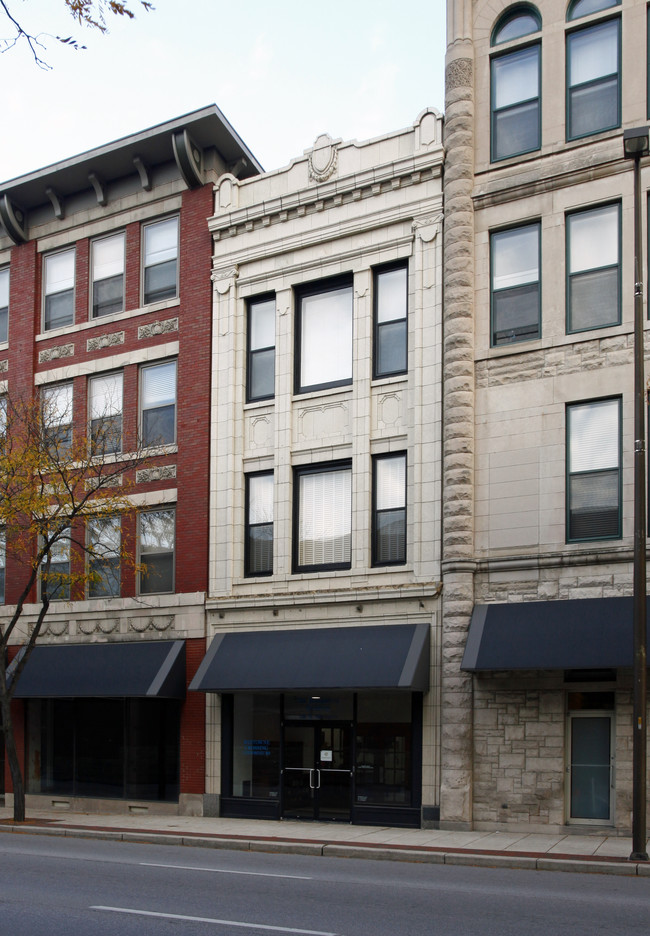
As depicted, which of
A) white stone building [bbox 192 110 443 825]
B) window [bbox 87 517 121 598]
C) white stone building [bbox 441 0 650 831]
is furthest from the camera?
window [bbox 87 517 121 598]

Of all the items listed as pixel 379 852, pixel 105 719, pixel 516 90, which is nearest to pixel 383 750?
pixel 379 852

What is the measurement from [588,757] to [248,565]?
28.1ft

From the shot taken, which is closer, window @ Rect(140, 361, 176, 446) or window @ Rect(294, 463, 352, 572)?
window @ Rect(294, 463, 352, 572)

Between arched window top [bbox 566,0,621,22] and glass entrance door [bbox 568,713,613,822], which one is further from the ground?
arched window top [bbox 566,0,621,22]

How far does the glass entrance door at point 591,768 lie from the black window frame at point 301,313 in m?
8.45

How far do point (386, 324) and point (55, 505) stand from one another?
32.4ft

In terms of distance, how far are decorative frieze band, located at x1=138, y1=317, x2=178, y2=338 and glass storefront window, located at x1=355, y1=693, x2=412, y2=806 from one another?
9.91 meters

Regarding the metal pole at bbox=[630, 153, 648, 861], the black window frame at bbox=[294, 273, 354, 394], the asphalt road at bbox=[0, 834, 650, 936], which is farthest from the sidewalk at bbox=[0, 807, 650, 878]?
the black window frame at bbox=[294, 273, 354, 394]

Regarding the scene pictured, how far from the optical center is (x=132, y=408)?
2692 cm

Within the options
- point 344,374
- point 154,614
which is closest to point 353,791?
point 154,614

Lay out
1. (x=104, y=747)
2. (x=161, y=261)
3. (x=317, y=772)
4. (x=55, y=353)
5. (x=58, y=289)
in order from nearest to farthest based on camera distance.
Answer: (x=317, y=772), (x=104, y=747), (x=161, y=261), (x=55, y=353), (x=58, y=289)

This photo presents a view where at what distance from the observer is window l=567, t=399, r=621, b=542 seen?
65.2 ft

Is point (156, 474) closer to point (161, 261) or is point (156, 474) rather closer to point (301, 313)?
point (301, 313)

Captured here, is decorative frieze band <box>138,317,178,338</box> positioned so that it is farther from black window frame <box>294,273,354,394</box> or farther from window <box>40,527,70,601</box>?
window <box>40,527,70,601</box>
